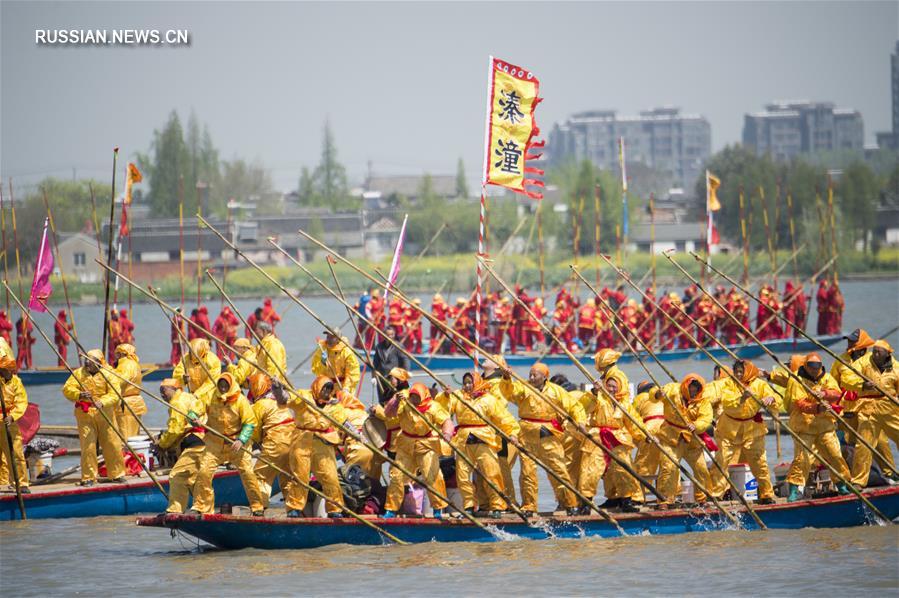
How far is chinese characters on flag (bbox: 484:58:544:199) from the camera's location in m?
21.8

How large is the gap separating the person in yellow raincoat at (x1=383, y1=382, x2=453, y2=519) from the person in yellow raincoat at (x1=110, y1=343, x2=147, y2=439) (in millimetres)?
4542

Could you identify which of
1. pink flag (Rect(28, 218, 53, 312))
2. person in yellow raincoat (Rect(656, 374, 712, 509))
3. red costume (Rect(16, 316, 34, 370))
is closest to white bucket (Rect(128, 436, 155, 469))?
pink flag (Rect(28, 218, 53, 312))

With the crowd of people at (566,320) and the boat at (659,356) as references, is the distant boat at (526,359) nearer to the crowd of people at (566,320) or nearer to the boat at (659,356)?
the boat at (659,356)

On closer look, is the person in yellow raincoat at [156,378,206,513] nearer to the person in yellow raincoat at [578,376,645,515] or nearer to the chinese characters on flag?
the person in yellow raincoat at [578,376,645,515]

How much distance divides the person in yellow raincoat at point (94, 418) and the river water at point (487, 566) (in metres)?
1.42

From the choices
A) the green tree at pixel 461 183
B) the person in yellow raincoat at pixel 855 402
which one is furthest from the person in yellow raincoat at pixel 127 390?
the green tree at pixel 461 183

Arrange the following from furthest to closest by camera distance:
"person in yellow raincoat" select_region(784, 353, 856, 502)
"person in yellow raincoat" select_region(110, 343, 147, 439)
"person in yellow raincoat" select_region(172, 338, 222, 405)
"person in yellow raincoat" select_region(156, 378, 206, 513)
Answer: "person in yellow raincoat" select_region(172, 338, 222, 405) → "person in yellow raincoat" select_region(110, 343, 147, 439) → "person in yellow raincoat" select_region(784, 353, 856, 502) → "person in yellow raincoat" select_region(156, 378, 206, 513)

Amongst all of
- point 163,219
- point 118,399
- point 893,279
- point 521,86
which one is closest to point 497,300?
point 521,86

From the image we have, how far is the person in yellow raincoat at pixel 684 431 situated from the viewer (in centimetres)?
1717

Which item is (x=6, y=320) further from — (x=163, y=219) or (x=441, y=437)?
(x=163, y=219)

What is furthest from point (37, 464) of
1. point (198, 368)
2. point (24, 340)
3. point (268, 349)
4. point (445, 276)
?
point (445, 276)

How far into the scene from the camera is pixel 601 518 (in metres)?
16.8

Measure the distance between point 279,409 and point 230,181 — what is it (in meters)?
133

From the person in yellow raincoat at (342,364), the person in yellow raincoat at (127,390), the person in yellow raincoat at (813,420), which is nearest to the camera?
the person in yellow raincoat at (813,420)
